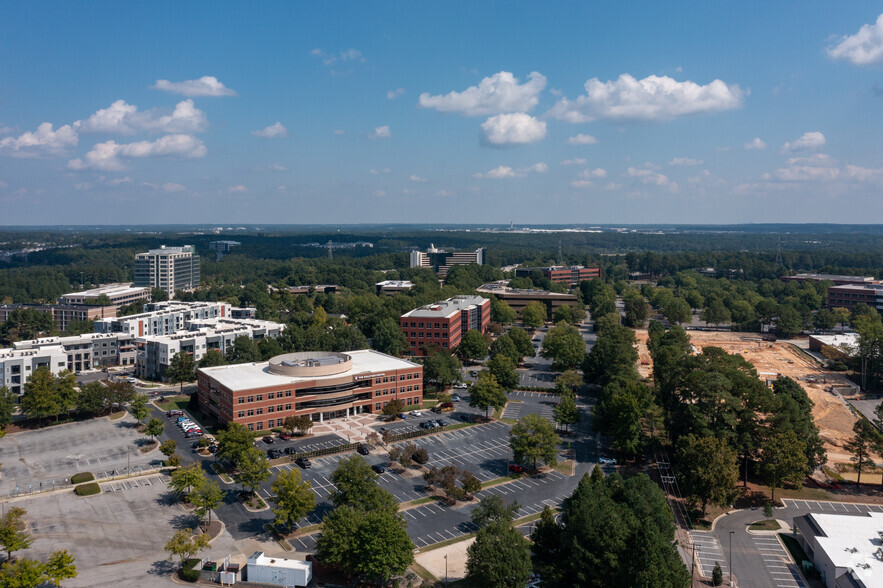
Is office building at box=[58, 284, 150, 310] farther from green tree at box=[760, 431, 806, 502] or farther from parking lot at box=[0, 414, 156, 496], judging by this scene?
green tree at box=[760, 431, 806, 502]

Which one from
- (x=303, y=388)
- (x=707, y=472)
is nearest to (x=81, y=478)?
(x=303, y=388)

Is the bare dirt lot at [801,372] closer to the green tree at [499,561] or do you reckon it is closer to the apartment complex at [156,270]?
the green tree at [499,561]

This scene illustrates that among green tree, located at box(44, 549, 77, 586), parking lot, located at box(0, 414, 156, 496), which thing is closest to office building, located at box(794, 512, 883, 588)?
green tree, located at box(44, 549, 77, 586)

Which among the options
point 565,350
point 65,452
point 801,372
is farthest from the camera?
point 801,372

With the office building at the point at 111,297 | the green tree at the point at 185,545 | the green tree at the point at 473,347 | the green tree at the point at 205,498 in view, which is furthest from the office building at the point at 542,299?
the green tree at the point at 185,545

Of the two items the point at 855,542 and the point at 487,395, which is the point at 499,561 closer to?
the point at 855,542

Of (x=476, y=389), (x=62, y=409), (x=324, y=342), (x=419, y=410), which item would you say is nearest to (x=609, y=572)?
(x=476, y=389)
